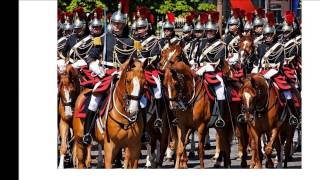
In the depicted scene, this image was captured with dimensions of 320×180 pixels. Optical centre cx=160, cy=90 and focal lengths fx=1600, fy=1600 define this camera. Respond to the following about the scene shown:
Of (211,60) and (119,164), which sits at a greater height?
(211,60)

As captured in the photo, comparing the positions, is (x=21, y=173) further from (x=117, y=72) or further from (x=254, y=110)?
(x=254, y=110)

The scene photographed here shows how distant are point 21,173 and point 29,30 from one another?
1.89m

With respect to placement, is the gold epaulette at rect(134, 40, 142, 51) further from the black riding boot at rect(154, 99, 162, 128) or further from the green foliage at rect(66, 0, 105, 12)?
the green foliage at rect(66, 0, 105, 12)

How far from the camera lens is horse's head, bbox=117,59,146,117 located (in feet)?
65.1

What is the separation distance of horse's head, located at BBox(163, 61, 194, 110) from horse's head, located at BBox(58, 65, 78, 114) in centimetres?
128

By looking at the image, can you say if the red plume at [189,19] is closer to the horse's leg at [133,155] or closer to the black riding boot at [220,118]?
the black riding boot at [220,118]

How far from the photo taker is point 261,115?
22.6 meters

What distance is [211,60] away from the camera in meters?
Result: 23.4

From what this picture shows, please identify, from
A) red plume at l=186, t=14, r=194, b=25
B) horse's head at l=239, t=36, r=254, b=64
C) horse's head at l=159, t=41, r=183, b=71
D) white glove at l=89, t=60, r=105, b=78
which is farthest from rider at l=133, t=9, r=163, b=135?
red plume at l=186, t=14, r=194, b=25

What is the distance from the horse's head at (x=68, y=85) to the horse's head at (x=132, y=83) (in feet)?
6.34

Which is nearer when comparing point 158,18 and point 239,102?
point 239,102

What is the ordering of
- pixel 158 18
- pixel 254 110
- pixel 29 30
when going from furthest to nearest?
pixel 158 18
pixel 254 110
pixel 29 30

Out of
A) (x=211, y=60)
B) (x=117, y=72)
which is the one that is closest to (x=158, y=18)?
(x=211, y=60)
